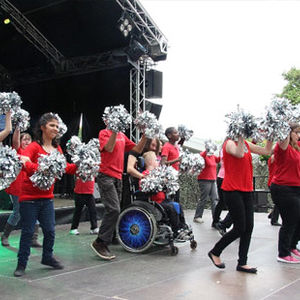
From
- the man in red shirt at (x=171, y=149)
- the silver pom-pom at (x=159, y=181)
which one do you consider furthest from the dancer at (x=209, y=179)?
the silver pom-pom at (x=159, y=181)

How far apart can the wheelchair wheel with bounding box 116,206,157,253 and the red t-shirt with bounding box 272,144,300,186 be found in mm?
1680

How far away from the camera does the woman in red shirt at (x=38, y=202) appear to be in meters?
4.19

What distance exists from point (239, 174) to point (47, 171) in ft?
6.36

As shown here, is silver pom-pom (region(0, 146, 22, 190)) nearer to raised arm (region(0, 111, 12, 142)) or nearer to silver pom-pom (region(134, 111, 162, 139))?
raised arm (region(0, 111, 12, 142))

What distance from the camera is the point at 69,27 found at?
1187 centimetres

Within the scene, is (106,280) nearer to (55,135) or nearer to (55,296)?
(55,296)

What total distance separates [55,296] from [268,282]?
1.99m

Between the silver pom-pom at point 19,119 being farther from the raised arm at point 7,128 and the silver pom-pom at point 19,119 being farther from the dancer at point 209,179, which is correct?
the dancer at point 209,179

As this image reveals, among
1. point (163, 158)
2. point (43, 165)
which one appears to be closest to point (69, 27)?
point (163, 158)

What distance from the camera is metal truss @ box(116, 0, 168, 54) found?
411 inches

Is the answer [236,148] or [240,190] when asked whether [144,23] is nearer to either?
[236,148]

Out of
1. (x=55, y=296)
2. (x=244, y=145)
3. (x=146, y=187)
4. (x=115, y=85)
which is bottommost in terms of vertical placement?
(x=55, y=296)

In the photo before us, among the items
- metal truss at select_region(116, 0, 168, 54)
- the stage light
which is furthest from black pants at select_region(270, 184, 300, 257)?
metal truss at select_region(116, 0, 168, 54)

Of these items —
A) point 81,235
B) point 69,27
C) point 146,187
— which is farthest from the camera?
point 69,27
